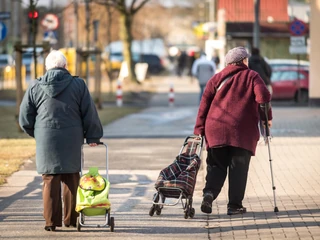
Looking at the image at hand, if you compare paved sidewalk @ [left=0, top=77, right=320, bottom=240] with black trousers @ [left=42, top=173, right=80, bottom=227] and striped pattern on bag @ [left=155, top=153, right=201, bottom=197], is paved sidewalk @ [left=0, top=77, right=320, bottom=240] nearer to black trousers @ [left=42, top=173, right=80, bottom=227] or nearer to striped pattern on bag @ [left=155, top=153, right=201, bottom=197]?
black trousers @ [left=42, top=173, right=80, bottom=227]

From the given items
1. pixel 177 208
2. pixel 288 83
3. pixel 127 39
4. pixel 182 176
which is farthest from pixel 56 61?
pixel 127 39

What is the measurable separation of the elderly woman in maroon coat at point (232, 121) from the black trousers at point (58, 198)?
1.33 m

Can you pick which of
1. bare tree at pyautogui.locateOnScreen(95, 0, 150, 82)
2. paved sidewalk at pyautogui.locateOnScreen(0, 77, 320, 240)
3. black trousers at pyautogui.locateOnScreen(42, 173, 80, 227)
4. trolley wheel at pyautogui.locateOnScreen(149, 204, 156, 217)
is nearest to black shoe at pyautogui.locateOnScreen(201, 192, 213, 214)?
paved sidewalk at pyautogui.locateOnScreen(0, 77, 320, 240)

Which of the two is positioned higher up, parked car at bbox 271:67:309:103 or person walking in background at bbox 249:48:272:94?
person walking in background at bbox 249:48:272:94

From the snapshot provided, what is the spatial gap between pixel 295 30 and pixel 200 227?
22.6 m

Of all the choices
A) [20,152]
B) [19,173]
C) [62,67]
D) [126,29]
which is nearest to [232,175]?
[62,67]

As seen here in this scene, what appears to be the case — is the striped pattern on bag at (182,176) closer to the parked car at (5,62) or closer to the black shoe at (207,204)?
the black shoe at (207,204)

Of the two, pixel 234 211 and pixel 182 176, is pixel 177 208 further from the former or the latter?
pixel 182 176

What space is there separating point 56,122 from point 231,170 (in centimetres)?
195

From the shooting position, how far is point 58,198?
877 centimetres

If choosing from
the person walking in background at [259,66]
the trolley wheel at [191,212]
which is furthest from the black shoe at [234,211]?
the person walking in background at [259,66]

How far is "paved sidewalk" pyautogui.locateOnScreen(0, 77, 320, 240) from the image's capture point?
338 inches

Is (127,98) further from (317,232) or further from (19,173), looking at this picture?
(317,232)

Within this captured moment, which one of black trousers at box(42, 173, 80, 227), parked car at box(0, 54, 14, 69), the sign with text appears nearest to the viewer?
black trousers at box(42, 173, 80, 227)
